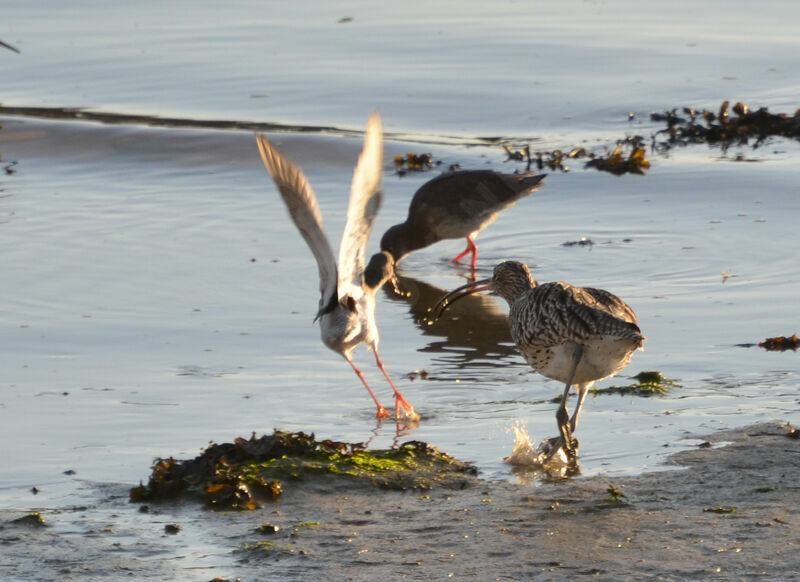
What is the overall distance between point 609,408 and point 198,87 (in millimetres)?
10129

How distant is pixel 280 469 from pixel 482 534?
1.12 meters

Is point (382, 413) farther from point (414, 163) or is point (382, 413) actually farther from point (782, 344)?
point (414, 163)

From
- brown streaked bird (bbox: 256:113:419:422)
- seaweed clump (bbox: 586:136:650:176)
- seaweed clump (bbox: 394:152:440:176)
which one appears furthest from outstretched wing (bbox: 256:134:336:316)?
seaweed clump (bbox: 394:152:440:176)

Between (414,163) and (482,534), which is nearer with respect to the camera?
(482,534)

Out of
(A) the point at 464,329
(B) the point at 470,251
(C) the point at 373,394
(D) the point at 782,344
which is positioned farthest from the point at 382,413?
(B) the point at 470,251

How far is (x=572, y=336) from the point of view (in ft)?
20.3

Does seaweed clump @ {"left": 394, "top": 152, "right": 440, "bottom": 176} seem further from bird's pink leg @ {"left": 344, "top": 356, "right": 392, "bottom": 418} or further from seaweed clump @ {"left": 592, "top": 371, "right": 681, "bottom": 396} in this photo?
seaweed clump @ {"left": 592, "top": 371, "right": 681, "bottom": 396}

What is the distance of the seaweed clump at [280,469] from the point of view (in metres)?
5.66

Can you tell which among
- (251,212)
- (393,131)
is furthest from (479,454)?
(393,131)

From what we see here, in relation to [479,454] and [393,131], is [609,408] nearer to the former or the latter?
[479,454]

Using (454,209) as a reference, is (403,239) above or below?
below

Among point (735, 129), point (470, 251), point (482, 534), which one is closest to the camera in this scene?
point (482, 534)

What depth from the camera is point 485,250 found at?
36.6ft

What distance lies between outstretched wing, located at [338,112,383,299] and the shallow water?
31.0 inches
